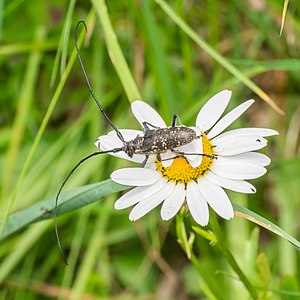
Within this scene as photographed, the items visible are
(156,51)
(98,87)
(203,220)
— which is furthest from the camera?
(98,87)

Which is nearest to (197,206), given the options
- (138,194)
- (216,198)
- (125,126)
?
(216,198)

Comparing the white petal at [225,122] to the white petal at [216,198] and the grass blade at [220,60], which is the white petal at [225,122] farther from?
the grass blade at [220,60]

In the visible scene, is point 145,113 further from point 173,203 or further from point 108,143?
point 173,203

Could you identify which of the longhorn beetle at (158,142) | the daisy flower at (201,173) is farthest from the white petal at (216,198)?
the longhorn beetle at (158,142)

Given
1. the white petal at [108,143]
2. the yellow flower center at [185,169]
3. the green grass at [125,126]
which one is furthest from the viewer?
the green grass at [125,126]

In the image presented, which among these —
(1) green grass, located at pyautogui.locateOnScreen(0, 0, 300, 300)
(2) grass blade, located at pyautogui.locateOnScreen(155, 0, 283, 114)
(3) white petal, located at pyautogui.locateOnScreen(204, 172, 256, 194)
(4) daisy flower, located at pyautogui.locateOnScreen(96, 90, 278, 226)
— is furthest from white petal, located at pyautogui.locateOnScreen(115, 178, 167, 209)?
(1) green grass, located at pyautogui.locateOnScreen(0, 0, 300, 300)

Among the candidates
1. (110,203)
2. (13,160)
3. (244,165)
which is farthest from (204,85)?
(244,165)

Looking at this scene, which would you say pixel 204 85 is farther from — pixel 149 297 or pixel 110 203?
pixel 149 297
